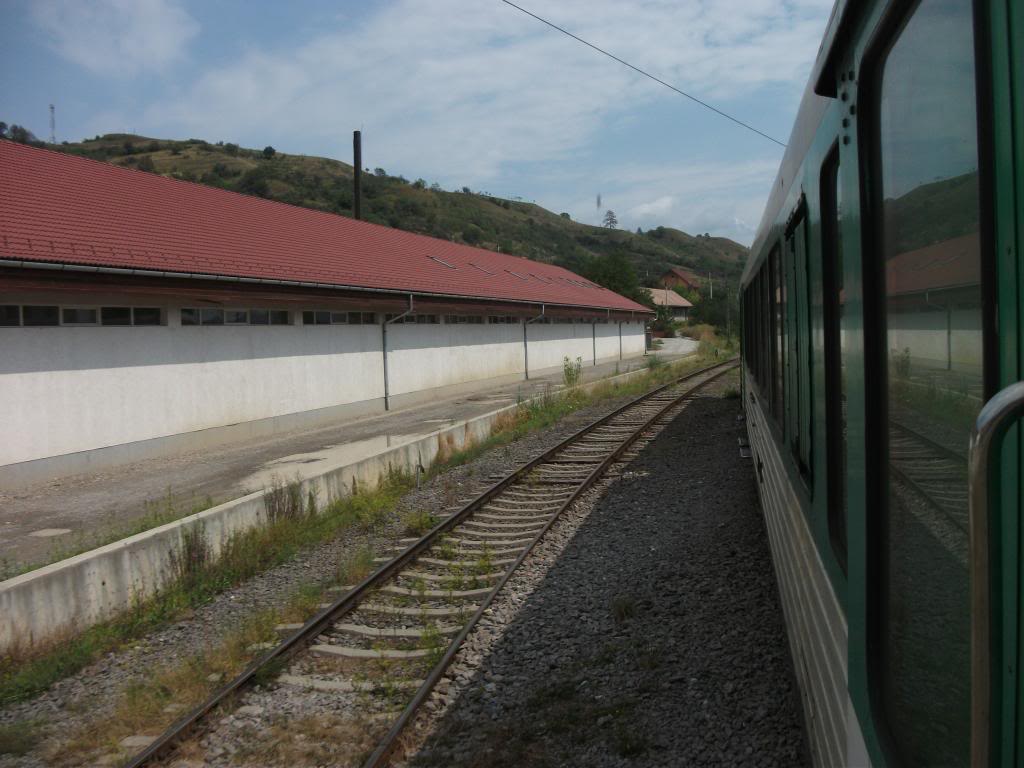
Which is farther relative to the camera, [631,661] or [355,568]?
[355,568]

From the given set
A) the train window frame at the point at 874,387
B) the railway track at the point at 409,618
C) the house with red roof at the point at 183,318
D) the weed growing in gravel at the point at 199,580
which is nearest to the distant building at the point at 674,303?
the house with red roof at the point at 183,318

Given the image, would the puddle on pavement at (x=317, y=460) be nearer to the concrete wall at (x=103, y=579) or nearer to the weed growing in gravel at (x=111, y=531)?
the weed growing in gravel at (x=111, y=531)

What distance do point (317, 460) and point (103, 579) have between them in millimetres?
5786

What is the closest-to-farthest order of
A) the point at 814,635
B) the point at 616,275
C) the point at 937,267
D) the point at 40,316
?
1. the point at 937,267
2. the point at 814,635
3. the point at 40,316
4. the point at 616,275

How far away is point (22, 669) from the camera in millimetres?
5688

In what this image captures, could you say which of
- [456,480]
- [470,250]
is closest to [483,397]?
[456,480]

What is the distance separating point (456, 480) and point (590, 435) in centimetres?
424

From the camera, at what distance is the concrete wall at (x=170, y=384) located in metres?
11.1

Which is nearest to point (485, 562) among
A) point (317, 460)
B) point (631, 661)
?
point (631, 661)

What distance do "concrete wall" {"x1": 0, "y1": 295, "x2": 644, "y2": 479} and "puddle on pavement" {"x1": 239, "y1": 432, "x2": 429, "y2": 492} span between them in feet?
7.34

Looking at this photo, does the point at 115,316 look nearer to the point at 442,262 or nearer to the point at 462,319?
the point at 462,319

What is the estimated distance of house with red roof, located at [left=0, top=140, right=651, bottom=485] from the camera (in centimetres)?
1125

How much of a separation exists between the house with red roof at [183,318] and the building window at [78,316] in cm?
2

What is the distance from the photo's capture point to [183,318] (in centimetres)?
1380
